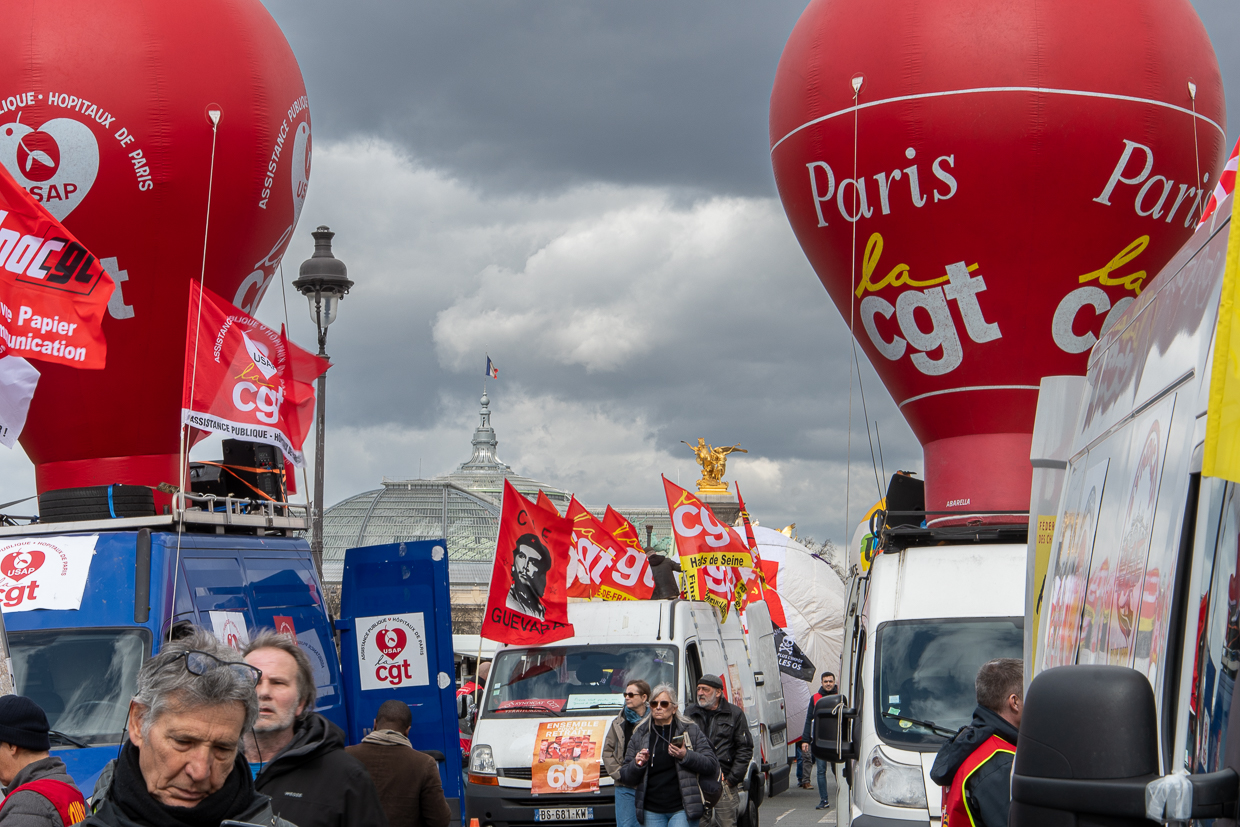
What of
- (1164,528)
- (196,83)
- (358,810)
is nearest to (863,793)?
(358,810)

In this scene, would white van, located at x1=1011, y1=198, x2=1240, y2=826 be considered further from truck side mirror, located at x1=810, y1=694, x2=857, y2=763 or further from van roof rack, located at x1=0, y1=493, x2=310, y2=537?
van roof rack, located at x1=0, y1=493, x2=310, y2=537

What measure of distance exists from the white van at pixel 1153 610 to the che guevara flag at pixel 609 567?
47.4 ft

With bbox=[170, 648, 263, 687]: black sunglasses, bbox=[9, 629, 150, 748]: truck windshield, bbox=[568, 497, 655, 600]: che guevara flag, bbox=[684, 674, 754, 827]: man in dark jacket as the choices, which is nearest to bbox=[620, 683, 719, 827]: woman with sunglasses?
bbox=[684, 674, 754, 827]: man in dark jacket

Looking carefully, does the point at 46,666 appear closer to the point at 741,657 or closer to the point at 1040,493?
the point at 1040,493

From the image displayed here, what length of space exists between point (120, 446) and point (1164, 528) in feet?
38.2

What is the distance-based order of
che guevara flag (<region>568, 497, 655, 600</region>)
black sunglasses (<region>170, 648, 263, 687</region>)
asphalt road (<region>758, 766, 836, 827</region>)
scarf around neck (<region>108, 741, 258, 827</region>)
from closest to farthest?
scarf around neck (<region>108, 741, 258, 827</region>), black sunglasses (<region>170, 648, 263, 687</region>), asphalt road (<region>758, 766, 836, 827</region>), che guevara flag (<region>568, 497, 655, 600</region>)

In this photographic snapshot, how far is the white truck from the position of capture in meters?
8.48

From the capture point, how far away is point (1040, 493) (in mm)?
5363

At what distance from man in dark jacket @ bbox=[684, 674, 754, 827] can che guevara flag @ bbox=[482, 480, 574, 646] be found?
89.2 inches

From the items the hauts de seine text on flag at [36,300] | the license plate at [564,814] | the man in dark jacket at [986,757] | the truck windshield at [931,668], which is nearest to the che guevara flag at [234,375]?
the hauts de seine text on flag at [36,300]

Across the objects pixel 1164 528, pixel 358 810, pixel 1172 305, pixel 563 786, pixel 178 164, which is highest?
pixel 178 164

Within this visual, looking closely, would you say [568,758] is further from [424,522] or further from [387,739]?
[424,522]

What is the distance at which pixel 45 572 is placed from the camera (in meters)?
9.05

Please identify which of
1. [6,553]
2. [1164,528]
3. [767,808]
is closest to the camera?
[1164,528]
